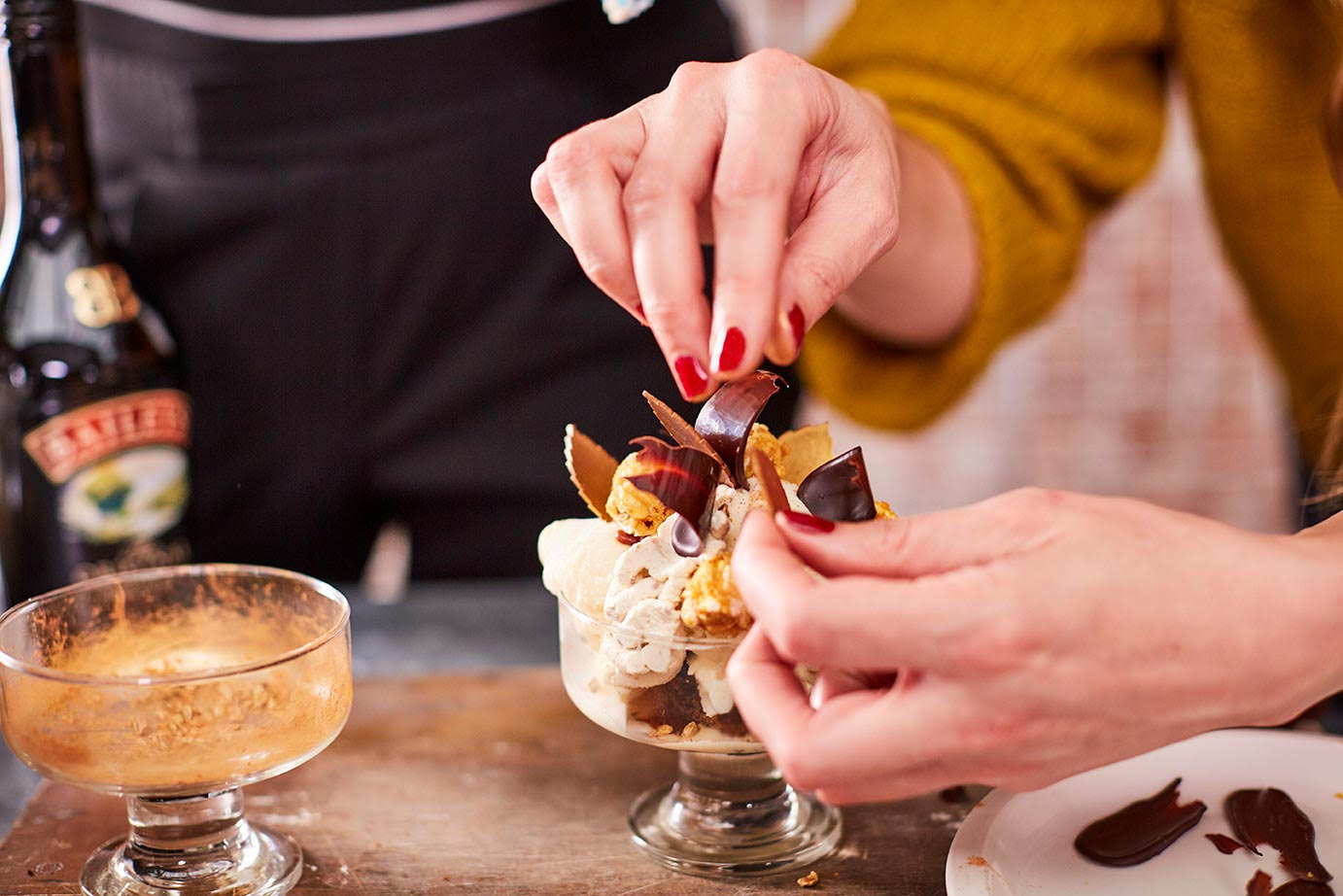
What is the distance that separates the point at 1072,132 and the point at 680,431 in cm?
60

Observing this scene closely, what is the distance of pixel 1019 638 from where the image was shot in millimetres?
452

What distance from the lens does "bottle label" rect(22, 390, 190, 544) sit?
0.88 metres

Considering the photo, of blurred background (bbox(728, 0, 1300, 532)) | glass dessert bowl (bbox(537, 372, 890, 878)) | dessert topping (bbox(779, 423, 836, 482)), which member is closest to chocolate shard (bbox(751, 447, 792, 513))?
glass dessert bowl (bbox(537, 372, 890, 878))

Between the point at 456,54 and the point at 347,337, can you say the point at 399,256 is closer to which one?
the point at 347,337

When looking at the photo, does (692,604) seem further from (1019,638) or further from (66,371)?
(66,371)

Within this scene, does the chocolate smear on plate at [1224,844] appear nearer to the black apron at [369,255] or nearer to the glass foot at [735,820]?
the glass foot at [735,820]

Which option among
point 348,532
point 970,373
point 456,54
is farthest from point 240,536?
point 970,373

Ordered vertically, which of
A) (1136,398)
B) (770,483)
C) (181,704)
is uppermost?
(770,483)

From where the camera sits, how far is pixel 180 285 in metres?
1.18

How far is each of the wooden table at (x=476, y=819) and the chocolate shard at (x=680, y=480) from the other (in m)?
0.20

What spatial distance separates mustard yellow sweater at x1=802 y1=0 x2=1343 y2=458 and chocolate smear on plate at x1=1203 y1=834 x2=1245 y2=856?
0.54 metres

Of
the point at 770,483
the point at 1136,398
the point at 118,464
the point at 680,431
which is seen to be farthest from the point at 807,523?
the point at 1136,398

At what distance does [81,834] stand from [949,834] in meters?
0.48

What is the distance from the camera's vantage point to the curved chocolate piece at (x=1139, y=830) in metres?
0.60
